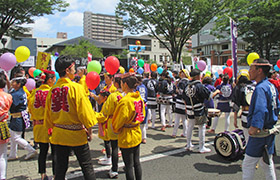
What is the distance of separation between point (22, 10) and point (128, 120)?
650 inches

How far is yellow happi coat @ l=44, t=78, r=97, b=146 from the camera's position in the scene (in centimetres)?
273

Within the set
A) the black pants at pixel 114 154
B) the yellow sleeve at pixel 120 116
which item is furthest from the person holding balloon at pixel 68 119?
the black pants at pixel 114 154

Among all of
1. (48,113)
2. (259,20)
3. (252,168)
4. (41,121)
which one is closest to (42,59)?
(41,121)

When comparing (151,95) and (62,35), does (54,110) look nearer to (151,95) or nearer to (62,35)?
(151,95)

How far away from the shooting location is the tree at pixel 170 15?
16.9 meters

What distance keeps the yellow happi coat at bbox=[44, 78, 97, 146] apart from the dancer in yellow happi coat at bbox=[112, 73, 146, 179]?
1.45 feet

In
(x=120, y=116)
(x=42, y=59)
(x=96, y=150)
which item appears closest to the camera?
(x=120, y=116)

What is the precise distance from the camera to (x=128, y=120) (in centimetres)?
314

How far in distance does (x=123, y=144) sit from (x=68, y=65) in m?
1.39

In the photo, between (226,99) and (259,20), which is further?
(259,20)

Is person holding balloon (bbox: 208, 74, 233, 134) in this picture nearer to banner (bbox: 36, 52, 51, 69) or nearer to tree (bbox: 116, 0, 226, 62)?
banner (bbox: 36, 52, 51, 69)

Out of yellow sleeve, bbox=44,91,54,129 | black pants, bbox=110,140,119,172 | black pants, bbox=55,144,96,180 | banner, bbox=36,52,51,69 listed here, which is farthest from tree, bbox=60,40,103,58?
black pants, bbox=55,144,96,180

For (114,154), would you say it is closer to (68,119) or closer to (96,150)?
(68,119)

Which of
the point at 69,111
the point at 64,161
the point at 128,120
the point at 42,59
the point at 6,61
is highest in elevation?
the point at 42,59
